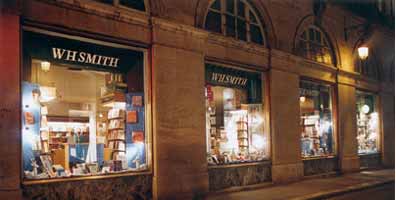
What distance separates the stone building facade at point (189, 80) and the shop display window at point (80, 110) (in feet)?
0.94

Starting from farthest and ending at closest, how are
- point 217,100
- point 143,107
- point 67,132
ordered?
1. point 217,100
2. point 143,107
3. point 67,132

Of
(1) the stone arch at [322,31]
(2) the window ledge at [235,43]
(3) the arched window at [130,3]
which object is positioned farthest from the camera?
(1) the stone arch at [322,31]

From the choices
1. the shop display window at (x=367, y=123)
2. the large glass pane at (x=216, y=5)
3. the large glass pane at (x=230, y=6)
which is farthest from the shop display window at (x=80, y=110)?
the shop display window at (x=367, y=123)

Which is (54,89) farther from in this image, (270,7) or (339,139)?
(339,139)

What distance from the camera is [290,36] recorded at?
17.4 m

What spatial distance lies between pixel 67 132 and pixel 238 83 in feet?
20.0

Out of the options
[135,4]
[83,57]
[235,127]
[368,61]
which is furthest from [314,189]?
[368,61]

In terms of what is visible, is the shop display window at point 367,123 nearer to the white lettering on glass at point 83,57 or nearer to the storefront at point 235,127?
the storefront at point 235,127

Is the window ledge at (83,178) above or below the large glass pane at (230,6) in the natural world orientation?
below

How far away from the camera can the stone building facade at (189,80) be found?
31.5 ft

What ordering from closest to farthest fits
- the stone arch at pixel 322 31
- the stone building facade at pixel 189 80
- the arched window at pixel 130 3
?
the stone building facade at pixel 189 80 < the arched window at pixel 130 3 < the stone arch at pixel 322 31

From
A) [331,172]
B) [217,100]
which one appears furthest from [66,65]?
[331,172]

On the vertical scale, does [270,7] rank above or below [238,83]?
above

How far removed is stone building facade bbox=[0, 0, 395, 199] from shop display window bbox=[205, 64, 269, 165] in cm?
25
